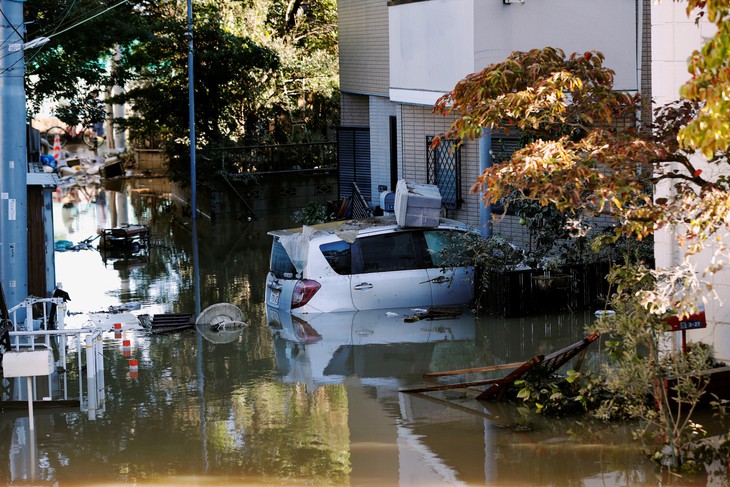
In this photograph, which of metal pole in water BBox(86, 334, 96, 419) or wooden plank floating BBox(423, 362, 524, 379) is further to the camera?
wooden plank floating BBox(423, 362, 524, 379)

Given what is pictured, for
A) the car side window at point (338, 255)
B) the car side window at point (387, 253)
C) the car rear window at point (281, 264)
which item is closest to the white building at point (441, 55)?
the car side window at point (387, 253)

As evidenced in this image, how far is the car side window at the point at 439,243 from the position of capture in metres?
16.2

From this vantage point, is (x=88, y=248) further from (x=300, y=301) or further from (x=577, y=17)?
(x=577, y=17)

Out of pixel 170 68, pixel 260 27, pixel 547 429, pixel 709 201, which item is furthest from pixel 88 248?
pixel 709 201

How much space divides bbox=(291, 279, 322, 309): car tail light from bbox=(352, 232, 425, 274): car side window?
2.10 feet

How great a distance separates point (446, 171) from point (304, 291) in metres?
6.37

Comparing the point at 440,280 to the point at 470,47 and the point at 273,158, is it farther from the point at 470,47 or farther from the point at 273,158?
the point at 273,158

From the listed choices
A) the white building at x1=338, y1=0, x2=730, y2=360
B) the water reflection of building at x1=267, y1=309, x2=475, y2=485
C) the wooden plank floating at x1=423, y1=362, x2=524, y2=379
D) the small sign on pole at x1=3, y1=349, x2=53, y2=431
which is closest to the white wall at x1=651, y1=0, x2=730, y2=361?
the wooden plank floating at x1=423, y1=362, x2=524, y2=379

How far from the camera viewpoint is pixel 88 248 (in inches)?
965

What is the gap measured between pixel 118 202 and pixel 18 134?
1886 centimetres

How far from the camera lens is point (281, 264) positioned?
1631 centimetres

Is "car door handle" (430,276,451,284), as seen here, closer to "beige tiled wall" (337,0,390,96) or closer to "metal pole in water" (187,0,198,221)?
"beige tiled wall" (337,0,390,96)

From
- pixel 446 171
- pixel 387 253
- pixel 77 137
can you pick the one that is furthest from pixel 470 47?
pixel 77 137

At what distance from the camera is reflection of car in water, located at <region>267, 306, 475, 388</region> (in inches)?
520
